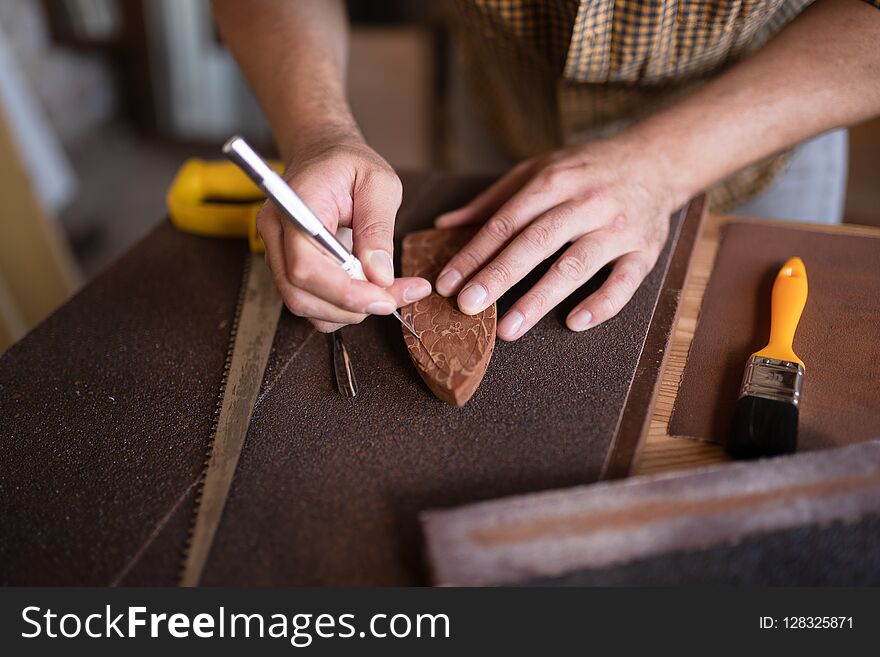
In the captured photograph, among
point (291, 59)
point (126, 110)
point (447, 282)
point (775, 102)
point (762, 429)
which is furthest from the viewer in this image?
point (126, 110)

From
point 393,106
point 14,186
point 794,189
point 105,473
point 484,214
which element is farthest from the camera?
point 393,106

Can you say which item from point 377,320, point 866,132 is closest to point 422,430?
point 377,320

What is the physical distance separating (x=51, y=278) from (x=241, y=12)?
4.93ft

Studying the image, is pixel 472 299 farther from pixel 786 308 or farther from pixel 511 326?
pixel 786 308

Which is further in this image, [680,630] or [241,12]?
[241,12]

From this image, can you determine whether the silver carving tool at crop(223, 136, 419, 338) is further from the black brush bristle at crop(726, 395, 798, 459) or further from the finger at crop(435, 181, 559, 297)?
the black brush bristle at crop(726, 395, 798, 459)

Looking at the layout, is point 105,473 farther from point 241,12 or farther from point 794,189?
point 794,189

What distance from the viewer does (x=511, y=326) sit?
3.31 feet

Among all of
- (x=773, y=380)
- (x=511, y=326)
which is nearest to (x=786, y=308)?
(x=773, y=380)

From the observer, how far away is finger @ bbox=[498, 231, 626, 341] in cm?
Answer: 102

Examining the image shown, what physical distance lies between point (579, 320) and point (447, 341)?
21 cm

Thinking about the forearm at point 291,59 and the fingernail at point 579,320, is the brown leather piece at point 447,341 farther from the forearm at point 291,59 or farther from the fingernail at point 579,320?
the forearm at point 291,59

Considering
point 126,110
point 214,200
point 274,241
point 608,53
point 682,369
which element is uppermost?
point 608,53

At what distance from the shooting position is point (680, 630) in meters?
0.70
